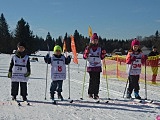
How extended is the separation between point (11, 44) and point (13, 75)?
267 ft

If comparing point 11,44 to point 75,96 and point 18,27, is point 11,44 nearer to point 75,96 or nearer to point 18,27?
point 18,27

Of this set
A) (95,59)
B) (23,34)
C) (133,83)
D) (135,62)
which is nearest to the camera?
(95,59)

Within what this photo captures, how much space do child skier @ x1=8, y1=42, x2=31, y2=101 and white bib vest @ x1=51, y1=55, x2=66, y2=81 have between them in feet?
2.60

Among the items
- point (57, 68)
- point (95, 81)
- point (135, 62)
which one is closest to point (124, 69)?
point (135, 62)

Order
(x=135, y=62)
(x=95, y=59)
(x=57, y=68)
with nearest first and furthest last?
(x=57, y=68) → (x=95, y=59) → (x=135, y=62)

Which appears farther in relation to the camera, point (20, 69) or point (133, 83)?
point (133, 83)

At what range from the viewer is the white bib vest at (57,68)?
9.37 metres

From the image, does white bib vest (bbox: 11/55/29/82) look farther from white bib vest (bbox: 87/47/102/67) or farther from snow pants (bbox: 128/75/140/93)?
snow pants (bbox: 128/75/140/93)

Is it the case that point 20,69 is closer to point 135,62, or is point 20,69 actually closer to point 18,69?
point 18,69

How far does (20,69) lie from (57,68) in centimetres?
116

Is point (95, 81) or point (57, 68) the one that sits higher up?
point (57, 68)

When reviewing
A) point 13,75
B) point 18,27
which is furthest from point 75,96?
point 18,27

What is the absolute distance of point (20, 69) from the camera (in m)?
9.11

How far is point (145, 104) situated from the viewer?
8.86 meters
